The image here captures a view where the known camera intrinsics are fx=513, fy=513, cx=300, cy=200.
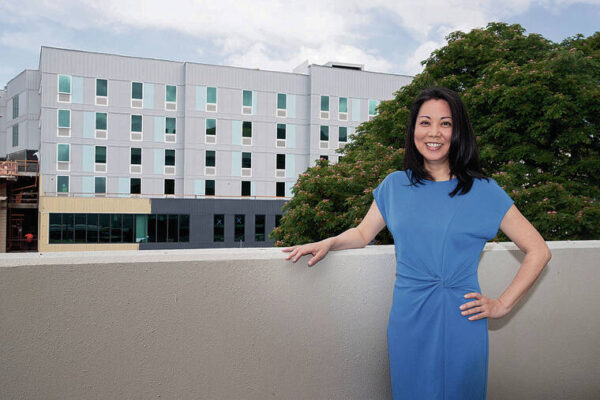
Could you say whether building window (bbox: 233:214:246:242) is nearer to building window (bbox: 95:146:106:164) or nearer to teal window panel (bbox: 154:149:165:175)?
teal window panel (bbox: 154:149:165:175)

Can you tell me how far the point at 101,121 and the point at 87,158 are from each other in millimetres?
2353

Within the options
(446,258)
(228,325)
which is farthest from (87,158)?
(446,258)

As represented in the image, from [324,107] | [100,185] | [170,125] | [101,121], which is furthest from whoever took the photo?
[324,107]

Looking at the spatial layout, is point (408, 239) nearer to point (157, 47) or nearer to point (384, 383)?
point (384, 383)

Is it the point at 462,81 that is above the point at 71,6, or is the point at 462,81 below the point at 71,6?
below

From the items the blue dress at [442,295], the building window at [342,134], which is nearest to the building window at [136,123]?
the building window at [342,134]

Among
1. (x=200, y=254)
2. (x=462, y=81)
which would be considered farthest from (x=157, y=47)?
(x=200, y=254)

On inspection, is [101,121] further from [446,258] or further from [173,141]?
[446,258]

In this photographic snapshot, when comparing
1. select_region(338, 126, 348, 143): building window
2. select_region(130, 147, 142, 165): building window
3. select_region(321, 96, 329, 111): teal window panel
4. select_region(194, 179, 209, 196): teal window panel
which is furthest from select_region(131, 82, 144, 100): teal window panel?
select_region(338, 126, 348, 143): building window

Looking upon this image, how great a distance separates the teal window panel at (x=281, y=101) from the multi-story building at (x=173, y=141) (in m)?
0.07

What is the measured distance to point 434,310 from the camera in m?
1.94

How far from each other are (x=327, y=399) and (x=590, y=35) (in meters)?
14.9

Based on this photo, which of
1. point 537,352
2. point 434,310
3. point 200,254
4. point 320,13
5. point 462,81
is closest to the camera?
point 434,310

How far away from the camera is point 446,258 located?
1.95 metres
